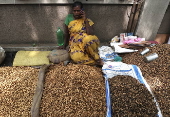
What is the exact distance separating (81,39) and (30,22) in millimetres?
1508

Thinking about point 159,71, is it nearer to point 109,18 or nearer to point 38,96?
point 109,18

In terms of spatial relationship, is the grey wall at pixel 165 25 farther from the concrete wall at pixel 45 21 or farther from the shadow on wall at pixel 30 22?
the shadow on wall at pixel 30 22

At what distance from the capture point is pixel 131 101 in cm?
164

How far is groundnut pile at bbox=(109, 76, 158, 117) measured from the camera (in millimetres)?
1595

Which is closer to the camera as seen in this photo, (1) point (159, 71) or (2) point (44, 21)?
(1) point (159, 71)

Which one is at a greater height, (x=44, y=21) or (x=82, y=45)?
(x=44, y=21)

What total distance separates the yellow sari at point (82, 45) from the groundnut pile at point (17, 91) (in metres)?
0.91

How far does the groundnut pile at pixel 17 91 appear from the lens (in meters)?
1.70

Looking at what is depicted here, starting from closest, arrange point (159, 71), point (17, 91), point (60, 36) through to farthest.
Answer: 1. point (17, 91)
2. point (159, 71)
3. point (60, 36)

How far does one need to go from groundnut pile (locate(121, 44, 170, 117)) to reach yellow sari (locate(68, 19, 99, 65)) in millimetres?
864

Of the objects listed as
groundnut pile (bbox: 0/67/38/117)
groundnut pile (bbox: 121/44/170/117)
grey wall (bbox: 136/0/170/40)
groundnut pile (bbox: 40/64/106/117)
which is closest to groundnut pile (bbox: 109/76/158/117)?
groundnut pile (bbox: 40/64/106/117)

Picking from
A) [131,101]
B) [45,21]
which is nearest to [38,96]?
[131,101]

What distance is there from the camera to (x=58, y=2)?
9.46ft

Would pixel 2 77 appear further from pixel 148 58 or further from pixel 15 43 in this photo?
pixel 148 58
